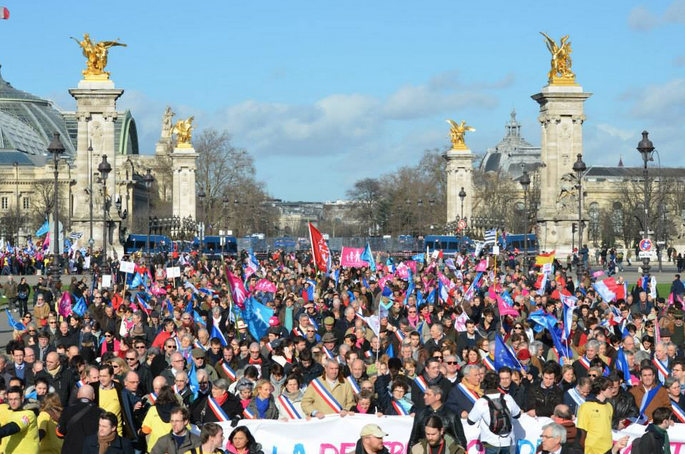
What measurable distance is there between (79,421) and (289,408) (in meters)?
2.27

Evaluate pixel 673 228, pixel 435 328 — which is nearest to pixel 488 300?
pixel 435 328

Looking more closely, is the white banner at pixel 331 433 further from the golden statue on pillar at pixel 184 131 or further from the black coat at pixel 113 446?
the golden statue on pillar at pixel 184 131

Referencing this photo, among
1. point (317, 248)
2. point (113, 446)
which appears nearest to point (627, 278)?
point (317, 248)

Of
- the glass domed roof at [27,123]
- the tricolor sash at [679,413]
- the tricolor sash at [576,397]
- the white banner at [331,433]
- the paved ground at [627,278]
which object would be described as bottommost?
the paved ground at [627,278]

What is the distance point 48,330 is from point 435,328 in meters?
5.63

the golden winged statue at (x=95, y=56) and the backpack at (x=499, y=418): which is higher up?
the golden winged statue at (x=95, y=56)

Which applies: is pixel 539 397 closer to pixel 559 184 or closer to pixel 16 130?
pixel 559 184

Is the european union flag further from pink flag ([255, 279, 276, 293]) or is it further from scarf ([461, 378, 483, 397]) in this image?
pink flag ([255, 279, 276, 293])

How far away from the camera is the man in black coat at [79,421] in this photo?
1059 centimetres

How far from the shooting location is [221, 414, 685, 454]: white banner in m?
11.3

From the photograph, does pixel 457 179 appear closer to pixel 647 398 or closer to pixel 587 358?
pixel 587 358

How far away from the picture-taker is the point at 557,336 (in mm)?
17594

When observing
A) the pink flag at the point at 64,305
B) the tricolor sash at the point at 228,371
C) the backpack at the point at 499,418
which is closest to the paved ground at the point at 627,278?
the pink flag at the point at 64,305

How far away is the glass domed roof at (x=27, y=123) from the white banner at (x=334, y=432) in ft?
505
